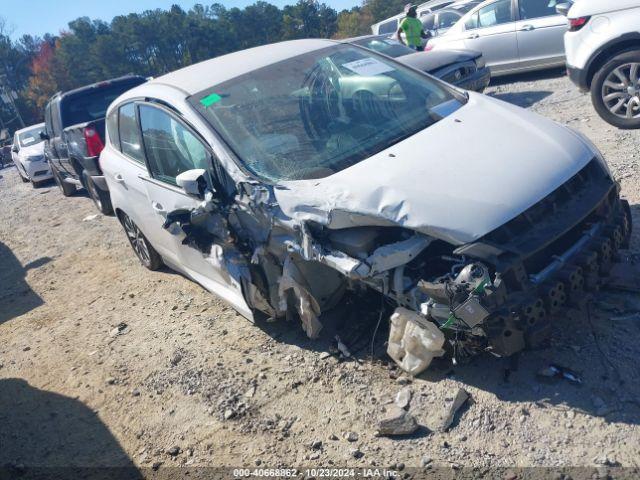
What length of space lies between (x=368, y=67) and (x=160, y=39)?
53.3 m

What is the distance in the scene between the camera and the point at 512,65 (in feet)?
35.8

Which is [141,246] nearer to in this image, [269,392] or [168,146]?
[168,146]

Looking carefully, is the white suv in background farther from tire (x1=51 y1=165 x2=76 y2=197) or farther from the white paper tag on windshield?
tire (x1=51 y1=165 x2=76 y2=197)

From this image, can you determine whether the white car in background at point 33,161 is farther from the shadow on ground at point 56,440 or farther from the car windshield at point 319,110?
the car windshield at point 319,110

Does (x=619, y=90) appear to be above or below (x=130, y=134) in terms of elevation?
below

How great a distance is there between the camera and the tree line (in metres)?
48.1

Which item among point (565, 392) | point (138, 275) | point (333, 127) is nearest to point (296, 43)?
point (333, 127)

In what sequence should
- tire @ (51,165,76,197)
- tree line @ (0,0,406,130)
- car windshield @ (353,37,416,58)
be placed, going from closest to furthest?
car windshield @ (353,37,416,58)
tire @ (51,165,76,197)
tree line @ (0,0,406,130)

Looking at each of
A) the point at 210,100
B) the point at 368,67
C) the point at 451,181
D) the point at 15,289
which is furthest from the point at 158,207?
the point at 15,289

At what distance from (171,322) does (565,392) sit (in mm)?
3260

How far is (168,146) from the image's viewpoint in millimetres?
4723

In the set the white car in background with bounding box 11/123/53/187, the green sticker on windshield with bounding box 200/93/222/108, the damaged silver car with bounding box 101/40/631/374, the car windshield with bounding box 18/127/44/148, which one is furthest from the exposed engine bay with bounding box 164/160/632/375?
the car windshield with bounding box 18/127/44/148

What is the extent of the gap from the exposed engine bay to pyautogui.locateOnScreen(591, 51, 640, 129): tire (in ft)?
11.3

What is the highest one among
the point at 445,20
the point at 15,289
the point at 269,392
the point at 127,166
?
the point at 127,166
